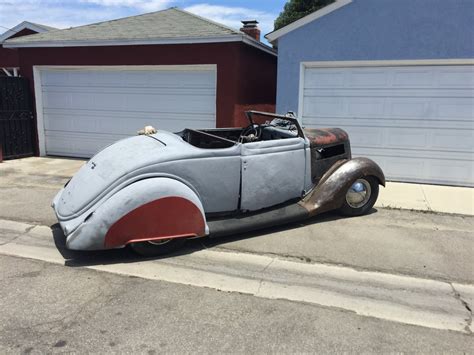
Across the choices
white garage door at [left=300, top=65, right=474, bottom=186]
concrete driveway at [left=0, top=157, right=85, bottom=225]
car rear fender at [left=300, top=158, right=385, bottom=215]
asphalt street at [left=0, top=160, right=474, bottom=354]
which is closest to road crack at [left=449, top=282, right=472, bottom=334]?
asphalt street at [left=0, top=160, right=474, bottom=354]

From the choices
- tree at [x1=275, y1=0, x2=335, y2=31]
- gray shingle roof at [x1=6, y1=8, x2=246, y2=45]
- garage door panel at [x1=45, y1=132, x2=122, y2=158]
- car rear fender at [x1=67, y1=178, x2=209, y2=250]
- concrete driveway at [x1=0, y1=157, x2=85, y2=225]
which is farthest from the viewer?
tree at [x1=275, y1=0, x2=335, y2=31]

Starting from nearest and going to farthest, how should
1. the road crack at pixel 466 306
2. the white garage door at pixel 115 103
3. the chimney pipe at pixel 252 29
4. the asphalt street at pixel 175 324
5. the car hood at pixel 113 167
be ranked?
the asphalt street at pixel 175 324 → the road crack at pixel 466 306 → the car hood at pixel 113 167 → the white garage door at pixel 115 103 → the chimney pipe at pixel 252 29

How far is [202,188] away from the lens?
4.58 metres

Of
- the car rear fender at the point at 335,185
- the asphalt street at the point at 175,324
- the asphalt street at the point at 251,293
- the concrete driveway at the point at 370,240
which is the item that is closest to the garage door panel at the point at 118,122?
the concrete driveway at the point at 370,240

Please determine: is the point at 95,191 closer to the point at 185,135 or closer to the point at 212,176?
the point at 212,176

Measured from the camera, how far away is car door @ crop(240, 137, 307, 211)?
4.86 meters

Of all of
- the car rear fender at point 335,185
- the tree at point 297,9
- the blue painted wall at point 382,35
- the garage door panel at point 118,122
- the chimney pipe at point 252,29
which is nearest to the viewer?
the car rear fender at point 335,185

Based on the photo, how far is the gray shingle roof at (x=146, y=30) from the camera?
9211mm

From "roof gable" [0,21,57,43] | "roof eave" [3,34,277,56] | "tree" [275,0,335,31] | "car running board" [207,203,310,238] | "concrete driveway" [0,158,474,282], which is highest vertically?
"tree" [275,0,335,31]

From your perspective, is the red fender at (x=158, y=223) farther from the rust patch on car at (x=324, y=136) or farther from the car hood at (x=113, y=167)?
the rust patch on car at (x=324, y=136)

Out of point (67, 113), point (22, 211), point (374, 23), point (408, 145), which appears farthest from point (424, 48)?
point (67, 113)

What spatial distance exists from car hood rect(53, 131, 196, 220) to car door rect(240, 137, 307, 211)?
0.75 metres

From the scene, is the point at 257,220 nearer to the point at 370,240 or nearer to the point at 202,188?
the point at 202,188

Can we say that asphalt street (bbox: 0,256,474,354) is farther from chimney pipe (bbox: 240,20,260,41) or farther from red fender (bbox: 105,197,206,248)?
chimney pipe (bbox: 240,20,260,41)
